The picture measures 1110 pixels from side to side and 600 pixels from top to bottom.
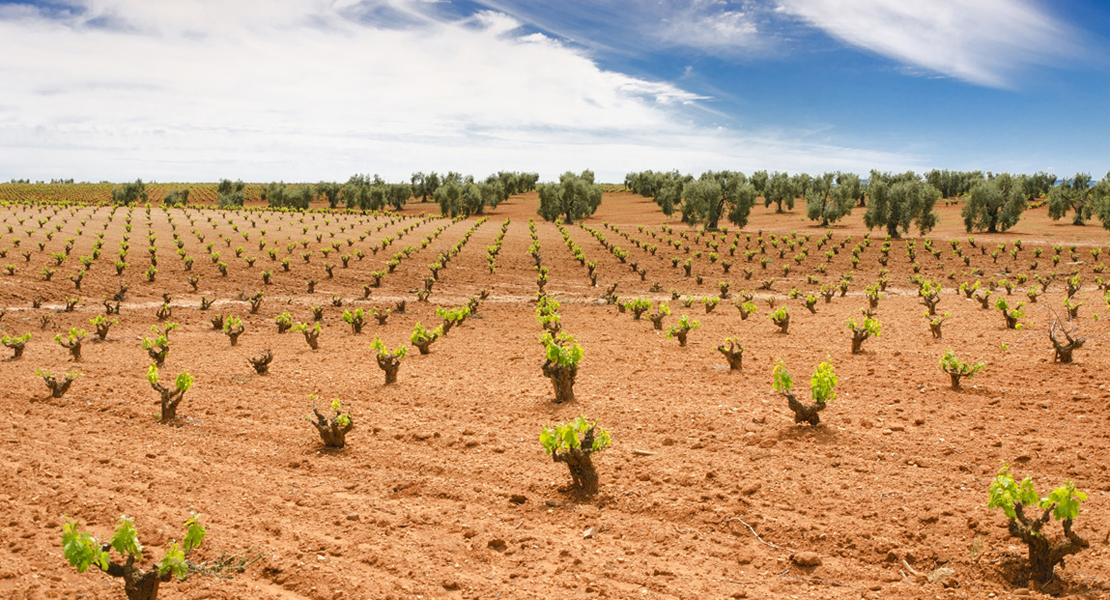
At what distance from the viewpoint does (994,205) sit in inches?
2328

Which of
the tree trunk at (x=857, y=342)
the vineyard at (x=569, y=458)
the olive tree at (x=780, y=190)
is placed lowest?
the vineyard at (x=569, y=458)

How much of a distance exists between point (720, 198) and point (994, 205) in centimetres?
2508

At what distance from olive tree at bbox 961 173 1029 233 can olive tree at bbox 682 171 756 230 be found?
792 inches

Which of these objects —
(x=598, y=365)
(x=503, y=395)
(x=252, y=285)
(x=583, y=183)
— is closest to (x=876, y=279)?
(x=598, y=365)

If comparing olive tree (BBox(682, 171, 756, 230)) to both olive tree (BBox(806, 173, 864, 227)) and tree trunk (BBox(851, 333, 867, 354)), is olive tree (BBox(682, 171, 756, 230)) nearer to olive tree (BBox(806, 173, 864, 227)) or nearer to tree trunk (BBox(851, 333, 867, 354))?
olive tree (BBox(806, 173, 864, 227))

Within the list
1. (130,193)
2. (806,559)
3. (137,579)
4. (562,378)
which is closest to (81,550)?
(137,579)

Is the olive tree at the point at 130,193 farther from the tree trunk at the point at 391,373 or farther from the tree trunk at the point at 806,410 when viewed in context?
the tree trunk at the point at 806,410

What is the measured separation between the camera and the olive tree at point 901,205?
2191 inches

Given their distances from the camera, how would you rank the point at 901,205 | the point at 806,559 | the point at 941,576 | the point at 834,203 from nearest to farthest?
the point at 941,576, the point at 806,559, the point at 901,205, the point at 834,203

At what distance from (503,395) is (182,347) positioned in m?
11.5

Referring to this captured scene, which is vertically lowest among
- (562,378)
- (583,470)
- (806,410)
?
(583,470)

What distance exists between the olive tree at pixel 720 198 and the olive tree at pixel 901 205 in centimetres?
1231

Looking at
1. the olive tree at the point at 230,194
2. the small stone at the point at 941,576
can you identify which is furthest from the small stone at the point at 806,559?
the olive tree at the point at 230,194

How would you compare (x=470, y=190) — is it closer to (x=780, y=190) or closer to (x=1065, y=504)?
(x=780, y=190)
